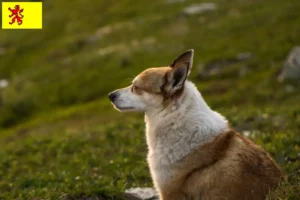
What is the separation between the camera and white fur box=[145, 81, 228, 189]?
9828mm

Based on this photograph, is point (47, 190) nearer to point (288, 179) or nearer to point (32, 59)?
point (288, 179)

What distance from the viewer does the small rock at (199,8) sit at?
6550cm

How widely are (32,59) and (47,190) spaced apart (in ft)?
201

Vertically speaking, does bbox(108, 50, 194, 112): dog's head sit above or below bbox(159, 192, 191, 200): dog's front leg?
above

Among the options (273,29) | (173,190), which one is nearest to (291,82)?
(273,29)

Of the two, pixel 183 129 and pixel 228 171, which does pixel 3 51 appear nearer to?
pixel 183 129

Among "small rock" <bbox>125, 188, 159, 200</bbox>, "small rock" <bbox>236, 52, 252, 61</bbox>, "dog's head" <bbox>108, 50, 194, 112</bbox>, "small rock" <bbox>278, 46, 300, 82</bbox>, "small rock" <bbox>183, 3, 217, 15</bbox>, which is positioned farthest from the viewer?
"small rock" <bbox>183, 3, 217, 15</bbox>

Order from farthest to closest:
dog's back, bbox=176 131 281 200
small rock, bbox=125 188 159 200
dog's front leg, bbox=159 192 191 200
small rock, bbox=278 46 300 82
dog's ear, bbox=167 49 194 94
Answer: small rock, bbox=278 46 300 82 < small rock, bbox=125 188 159 200 < dog's ear, bbox=167 49 194 94 < dog's front leg, bbox=159 192 191 200 < dog's back, bbox=176 131 281 200

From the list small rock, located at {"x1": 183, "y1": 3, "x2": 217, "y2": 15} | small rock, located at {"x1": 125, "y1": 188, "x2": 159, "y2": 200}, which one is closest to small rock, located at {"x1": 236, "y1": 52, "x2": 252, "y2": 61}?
small rock, located at {"x1": 183, "y1": 3, "x2": 217, "y2": 15}

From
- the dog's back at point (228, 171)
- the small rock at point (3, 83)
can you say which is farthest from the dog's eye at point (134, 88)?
the small rock at point (3, 83)

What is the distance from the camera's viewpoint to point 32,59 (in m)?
72.4

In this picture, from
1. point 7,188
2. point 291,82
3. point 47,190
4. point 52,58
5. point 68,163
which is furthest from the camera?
point 52,58

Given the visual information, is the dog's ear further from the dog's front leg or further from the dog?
the dog's front leg

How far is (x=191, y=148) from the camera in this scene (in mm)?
9805
